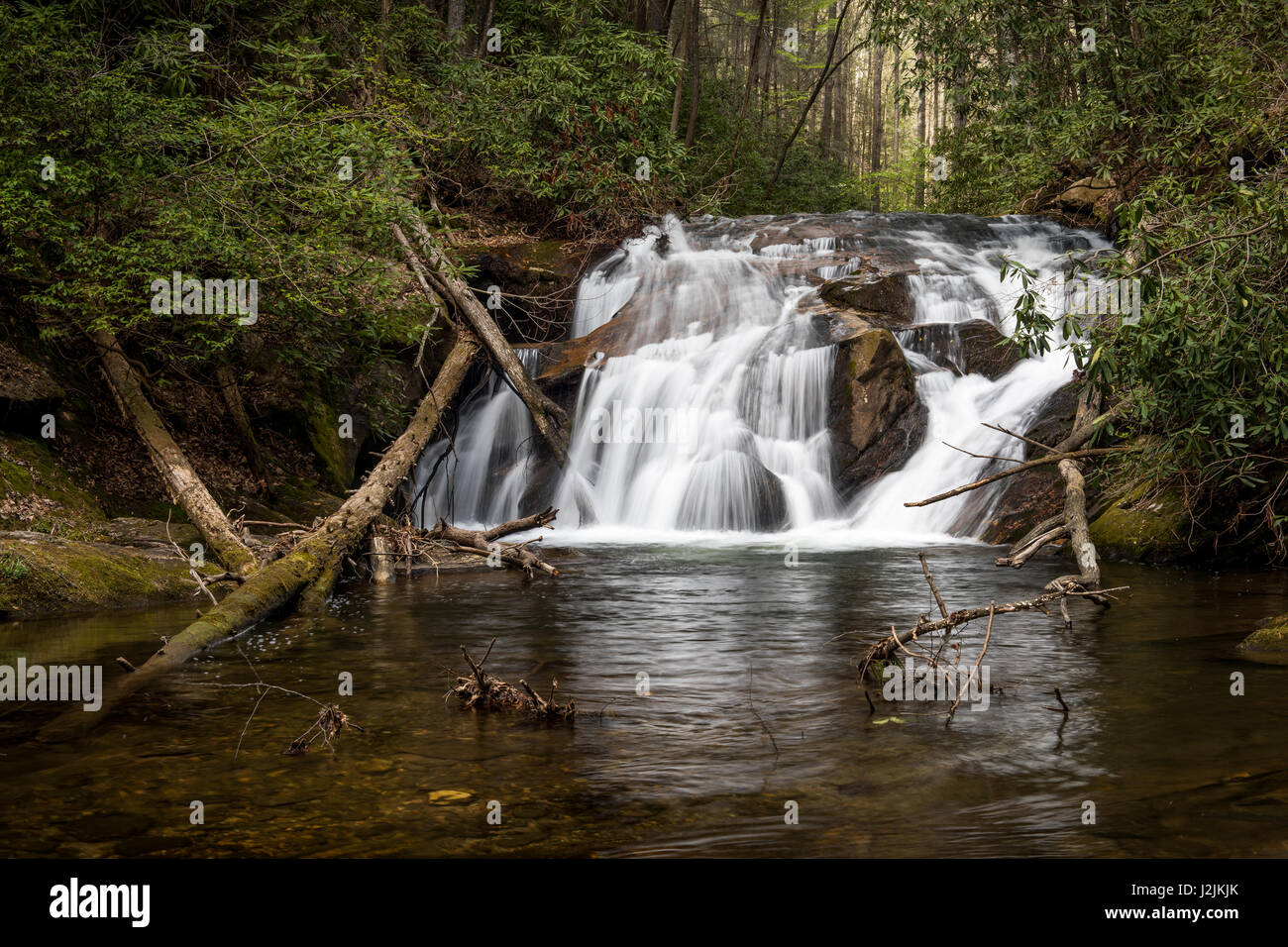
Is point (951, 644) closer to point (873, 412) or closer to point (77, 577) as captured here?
point (77, 577)

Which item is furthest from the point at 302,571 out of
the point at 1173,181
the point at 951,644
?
the point at 1173,181

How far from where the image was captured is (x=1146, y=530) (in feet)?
37.4

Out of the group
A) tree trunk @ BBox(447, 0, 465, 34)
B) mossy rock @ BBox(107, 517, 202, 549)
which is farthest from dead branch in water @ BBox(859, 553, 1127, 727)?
tree trunk @ BBox(447, 0, 465, 34)

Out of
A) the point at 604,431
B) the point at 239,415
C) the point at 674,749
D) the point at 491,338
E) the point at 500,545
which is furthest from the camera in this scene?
the point at 604,431

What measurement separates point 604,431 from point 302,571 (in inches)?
297

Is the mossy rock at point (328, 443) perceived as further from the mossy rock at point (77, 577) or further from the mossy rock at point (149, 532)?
the mossy rock at point (77, 577)

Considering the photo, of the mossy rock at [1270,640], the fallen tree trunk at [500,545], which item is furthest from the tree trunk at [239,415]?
the mossy rock at [1270,640]

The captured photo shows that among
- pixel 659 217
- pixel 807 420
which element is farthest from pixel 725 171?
pixel 807 420

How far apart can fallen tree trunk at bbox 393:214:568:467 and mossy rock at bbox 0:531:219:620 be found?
474 cm

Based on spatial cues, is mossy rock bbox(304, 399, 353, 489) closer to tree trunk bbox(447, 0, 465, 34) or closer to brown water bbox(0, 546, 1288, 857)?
brown water bbox(0, 546, 1288, 857)

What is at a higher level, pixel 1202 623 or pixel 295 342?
pixel 295 342
